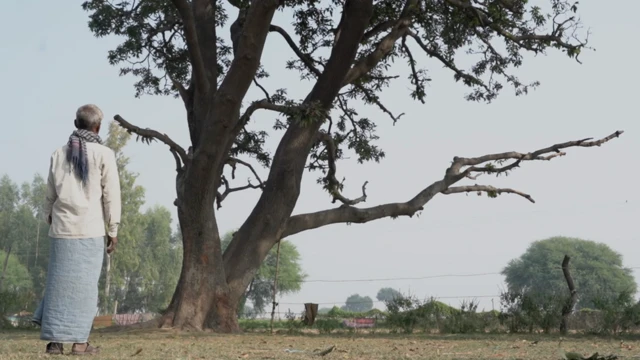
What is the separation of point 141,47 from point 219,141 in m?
5.54

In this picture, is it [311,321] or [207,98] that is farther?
[311,321]

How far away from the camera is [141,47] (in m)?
18.8

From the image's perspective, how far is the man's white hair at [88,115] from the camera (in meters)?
7.78

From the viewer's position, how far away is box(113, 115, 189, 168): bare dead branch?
1388 centimetres

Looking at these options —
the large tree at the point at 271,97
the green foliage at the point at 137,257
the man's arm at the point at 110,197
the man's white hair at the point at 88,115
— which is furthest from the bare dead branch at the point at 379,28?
the green foliage at the point at 137,257

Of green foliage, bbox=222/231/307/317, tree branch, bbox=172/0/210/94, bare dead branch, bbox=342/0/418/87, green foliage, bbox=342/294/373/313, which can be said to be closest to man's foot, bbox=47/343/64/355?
tree branch, bbox=172/0/210/94

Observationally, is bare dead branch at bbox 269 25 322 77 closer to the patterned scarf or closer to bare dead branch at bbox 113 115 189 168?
bare dead branch at bbox 113 115 189 168

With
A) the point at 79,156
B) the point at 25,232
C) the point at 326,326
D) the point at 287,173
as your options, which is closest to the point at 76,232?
the point at 79,156

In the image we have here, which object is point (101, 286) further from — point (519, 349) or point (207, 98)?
point (519, 349)

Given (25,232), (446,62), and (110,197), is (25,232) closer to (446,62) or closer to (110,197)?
(446,62)

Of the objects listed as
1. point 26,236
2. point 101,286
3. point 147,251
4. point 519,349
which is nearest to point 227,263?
point 519,349

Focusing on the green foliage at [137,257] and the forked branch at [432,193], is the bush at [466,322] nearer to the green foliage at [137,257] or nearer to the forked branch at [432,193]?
the forked branch at [432,193]

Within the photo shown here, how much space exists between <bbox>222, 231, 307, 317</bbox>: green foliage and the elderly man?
222 ft

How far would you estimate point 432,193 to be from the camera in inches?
700
